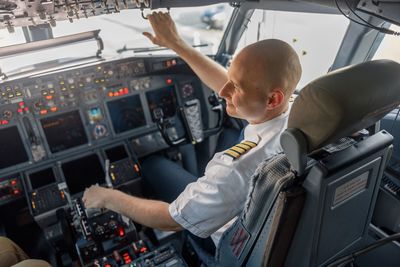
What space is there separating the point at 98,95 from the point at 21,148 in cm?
71

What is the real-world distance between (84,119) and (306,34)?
233cm

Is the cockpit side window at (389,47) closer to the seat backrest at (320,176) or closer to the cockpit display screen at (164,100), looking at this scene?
the seat backrest at (320,176)

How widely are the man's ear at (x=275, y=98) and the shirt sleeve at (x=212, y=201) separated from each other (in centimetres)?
32

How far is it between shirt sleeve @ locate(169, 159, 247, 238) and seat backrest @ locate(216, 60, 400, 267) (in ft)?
0.25

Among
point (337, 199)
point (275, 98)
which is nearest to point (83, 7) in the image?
point (275, 98)

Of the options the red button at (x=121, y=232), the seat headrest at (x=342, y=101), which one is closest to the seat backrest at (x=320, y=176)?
the seat headrest at (x=342, y=101)

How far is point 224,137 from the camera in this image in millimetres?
3314

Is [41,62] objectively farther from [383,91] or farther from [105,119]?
[383,91]

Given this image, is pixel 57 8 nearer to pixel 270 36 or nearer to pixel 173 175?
pixel 173 175

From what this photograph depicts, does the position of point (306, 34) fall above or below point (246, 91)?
below

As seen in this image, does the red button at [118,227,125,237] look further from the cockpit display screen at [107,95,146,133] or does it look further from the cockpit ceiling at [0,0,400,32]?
the cockpit ceiling at [0,0,400,32]

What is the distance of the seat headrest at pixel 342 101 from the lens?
91cm

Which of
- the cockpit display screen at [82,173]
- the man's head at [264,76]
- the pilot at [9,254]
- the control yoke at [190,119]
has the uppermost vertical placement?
the man's head at [264,76]

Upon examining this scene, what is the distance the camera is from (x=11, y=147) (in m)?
2.41
